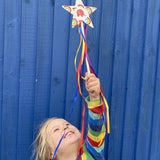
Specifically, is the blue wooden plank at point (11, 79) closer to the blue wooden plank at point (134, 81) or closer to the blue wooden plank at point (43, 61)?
the blue wooden plank at point (43, 61)

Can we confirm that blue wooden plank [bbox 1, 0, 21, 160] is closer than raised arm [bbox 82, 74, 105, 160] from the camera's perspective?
No

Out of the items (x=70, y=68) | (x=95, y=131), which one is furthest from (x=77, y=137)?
(x=70, y=68)

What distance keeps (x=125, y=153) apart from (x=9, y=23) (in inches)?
57.1

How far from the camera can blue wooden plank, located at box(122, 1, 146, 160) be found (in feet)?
7.49

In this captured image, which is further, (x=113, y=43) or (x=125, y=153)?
(x=125, y=153)

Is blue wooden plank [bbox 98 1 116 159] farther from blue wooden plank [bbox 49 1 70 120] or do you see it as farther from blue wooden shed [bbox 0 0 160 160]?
blue wooden plank [bbox 49 1 70 120]

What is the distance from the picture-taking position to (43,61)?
2.11m

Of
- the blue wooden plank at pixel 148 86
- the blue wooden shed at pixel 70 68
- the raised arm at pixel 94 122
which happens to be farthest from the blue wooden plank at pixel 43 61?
the blue wooden plank at pixel 148 86

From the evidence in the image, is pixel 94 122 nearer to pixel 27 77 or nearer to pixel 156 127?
pixel 27 77

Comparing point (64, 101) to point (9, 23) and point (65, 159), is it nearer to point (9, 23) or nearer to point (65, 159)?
point (65, 159)

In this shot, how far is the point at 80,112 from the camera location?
88.2 inches

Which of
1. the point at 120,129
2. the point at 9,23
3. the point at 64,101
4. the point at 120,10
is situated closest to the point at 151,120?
the point at 120,129

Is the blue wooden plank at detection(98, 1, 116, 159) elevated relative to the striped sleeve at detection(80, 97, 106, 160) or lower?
elevated

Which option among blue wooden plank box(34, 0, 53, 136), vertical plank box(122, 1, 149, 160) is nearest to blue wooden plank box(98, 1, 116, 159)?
vertical plank box(122, 1, 149, 160)
